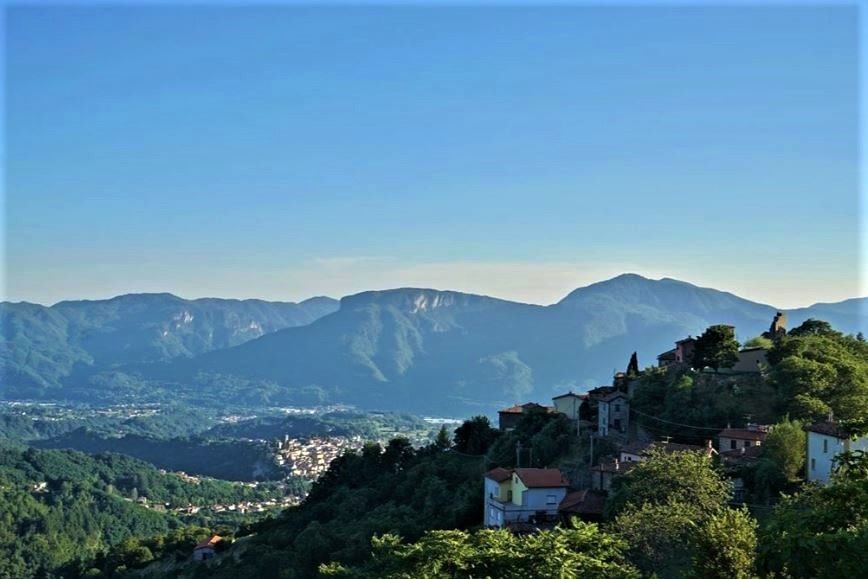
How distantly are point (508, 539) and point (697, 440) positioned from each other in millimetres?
20578

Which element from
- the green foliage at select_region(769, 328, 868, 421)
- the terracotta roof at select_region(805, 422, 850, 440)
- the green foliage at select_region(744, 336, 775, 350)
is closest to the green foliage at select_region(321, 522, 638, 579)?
the terracotta roof at select_region(805, 422, 850, 440)

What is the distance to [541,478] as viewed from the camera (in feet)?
119

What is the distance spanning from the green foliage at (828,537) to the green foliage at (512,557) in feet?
13.1

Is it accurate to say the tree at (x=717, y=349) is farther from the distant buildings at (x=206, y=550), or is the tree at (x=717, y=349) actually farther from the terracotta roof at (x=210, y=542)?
the terracotta roof at (x=210, y=542)

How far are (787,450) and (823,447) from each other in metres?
1.40

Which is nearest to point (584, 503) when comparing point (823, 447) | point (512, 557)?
point (823, 447)

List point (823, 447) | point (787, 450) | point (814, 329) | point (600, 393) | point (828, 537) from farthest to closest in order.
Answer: point (600, 393) → point (814, 329) → point (787, 450) → point (823, 447) → point (828, 537)

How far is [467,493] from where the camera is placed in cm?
4444

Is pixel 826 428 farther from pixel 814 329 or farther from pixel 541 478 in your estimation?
pixel 814 329

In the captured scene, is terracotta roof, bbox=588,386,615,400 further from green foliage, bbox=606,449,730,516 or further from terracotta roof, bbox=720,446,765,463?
green foliage, bbox=606,449,730,516

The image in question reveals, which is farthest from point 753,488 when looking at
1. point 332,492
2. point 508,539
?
point 332,492

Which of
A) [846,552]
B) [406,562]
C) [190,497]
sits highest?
[846,552]

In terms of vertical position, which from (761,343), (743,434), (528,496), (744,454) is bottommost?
(528,496)

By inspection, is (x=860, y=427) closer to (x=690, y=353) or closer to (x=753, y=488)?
(x=753, y=488)
